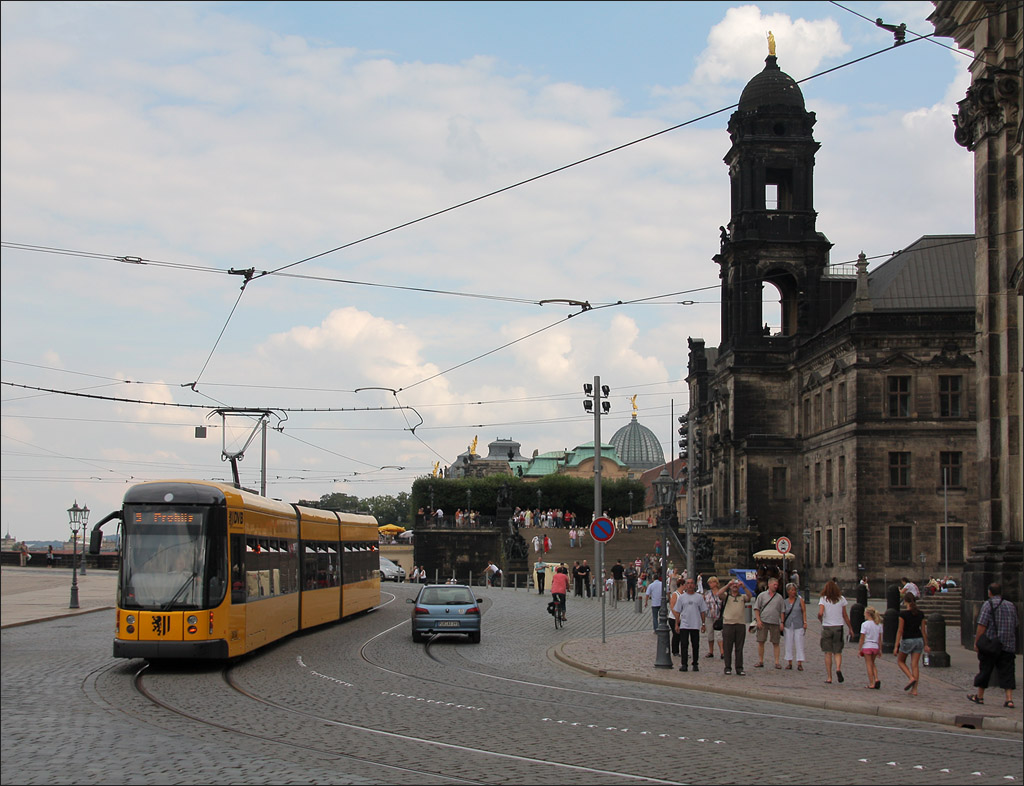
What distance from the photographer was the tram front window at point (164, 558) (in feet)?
62.6

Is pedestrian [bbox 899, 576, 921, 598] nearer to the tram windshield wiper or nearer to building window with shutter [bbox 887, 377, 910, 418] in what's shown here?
the tram windshield wiper

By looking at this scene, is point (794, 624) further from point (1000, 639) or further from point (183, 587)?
point (183, 587)

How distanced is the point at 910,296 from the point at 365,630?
136 ft

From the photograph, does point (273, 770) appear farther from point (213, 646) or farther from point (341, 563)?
point (341, 563)

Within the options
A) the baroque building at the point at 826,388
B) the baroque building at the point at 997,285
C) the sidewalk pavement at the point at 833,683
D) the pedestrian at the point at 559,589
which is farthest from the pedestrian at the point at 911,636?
the baroque building at the point at 826,388

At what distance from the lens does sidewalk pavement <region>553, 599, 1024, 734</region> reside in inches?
653

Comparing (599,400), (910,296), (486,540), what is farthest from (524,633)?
(486,540)

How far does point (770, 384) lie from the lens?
73.1m

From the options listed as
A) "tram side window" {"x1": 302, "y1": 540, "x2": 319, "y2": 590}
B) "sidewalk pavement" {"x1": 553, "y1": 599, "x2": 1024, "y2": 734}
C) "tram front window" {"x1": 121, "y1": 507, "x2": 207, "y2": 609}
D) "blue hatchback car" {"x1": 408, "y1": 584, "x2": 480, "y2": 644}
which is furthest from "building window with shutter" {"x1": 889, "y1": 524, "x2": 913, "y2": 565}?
"tram front window" {"x1": 121, "y1": 507, "x2": 207, "y2": 609}

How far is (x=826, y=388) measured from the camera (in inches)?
2598

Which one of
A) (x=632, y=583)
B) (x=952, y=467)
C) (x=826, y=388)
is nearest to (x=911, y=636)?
(x=632, y=583)

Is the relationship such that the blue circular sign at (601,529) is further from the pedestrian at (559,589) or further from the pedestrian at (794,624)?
the pedestrian at (794,624)

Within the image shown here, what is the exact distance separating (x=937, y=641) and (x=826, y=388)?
43.6 metres

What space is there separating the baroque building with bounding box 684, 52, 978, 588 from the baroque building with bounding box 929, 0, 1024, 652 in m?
27.5
